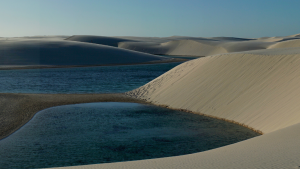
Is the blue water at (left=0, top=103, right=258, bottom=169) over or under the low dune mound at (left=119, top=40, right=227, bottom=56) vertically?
under

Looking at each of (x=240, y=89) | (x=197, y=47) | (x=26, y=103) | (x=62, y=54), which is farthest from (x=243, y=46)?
(x=26, y=103)

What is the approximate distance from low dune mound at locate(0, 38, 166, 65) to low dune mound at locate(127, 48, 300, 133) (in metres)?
37.2

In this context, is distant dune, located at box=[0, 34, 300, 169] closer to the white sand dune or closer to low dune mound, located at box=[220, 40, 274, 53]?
the white sand dune

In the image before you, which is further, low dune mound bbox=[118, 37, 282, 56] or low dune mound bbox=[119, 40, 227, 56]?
A: low dune mound bbox=[119, 40, 227, 56]

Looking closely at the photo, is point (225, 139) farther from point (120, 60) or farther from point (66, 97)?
point (120, 60)

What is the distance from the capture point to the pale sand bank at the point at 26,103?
14.1m

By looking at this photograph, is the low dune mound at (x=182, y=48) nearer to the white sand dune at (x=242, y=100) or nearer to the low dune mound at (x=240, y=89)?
the low dune mound at (x=240, y=89)

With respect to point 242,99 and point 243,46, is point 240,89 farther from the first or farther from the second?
point 243,46

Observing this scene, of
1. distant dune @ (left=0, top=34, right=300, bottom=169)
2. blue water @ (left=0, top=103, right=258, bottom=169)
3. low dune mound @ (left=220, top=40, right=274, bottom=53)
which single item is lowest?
blue water @ (left=0, top=103, right=258, bottom=169)

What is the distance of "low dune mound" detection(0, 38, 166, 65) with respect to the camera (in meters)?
55.5

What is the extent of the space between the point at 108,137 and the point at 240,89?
784cm

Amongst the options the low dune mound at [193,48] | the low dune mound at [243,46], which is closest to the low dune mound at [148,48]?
the low dune mound at [193,48]

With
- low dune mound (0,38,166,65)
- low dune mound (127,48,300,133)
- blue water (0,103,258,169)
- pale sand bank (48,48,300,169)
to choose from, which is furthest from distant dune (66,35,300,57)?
blue water (0,103,258,169)

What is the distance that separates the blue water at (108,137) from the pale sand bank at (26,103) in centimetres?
53
